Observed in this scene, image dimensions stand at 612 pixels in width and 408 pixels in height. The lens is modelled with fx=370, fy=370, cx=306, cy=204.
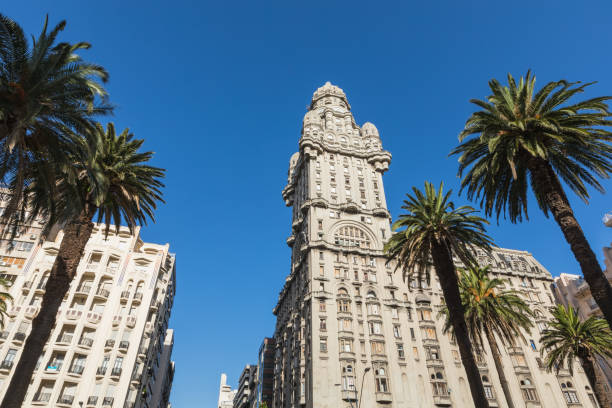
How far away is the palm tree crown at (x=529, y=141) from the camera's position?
20438 millimetres

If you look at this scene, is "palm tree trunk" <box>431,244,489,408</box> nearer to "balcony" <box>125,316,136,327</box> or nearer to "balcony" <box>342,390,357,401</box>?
"balcony" <box>342,390,357,401</box>

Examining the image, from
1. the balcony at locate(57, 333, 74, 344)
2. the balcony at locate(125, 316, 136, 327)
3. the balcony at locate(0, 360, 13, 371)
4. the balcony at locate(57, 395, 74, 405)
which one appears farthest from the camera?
the balcony at locate(125, 316, 136, 327)

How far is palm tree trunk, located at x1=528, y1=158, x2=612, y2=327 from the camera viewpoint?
16969 millimetres

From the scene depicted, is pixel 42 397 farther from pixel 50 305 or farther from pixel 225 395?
pixel 225 395

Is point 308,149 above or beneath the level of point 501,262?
above

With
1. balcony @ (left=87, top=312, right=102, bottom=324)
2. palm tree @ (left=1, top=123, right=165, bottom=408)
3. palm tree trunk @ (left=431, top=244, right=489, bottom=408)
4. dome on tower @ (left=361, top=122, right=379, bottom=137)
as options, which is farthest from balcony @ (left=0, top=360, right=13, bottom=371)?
dome on tower @ (left=361, top=122, right=379, bottom=137)

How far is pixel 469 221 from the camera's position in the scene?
28641 millimetres

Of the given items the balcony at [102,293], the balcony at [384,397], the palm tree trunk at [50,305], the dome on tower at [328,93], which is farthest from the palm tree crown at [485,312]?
the dome on tower at [328,93]

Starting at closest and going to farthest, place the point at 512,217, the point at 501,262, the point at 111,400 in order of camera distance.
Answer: the point at 512,217, the point at 111,400, the point at 501,262

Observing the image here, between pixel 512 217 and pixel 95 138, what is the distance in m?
24.6

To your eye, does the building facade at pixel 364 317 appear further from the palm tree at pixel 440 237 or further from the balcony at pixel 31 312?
the balcony at pixel 31 312

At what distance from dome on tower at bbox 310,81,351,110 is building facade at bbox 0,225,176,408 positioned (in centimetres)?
5974

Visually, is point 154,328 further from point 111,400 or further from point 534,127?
point 534,127

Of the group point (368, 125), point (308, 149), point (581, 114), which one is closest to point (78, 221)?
point (581, 114)
